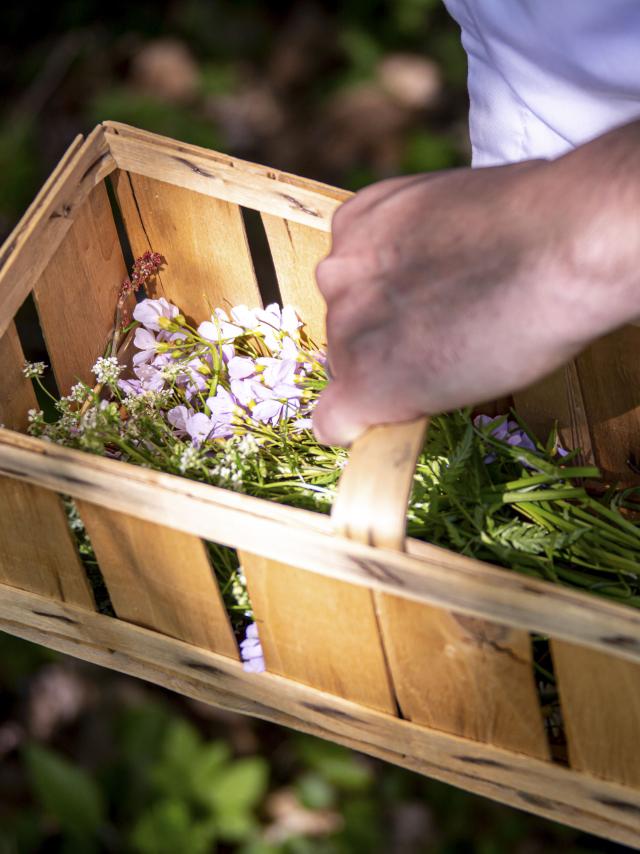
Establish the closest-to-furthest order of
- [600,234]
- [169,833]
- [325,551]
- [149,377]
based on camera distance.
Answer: [600,234]
[325,551]
[149,377]
[169,833]

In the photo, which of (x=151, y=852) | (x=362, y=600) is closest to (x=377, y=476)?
(x=362, y=600)

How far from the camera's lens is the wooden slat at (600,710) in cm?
66

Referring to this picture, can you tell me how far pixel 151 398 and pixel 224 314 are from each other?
6.1 inches

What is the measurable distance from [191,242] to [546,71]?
40 centimetres

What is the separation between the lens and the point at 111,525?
795 millimetres

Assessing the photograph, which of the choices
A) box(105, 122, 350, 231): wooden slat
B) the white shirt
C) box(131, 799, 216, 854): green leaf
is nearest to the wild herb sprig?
box(105, 122, 350, 231): wooden slat

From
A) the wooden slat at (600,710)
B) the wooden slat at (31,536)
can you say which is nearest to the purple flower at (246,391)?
the wooden slat at (31,536)

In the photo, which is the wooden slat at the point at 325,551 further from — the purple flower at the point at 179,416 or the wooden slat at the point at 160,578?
the purple flower at the point at 179,416

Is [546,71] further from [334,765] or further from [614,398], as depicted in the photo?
[334,765]

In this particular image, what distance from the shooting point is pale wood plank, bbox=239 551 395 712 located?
73cm

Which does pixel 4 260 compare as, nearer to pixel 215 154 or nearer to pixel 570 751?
pixel 215 154

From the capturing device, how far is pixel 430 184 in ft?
2.18

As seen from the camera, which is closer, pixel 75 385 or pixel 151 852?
pixel 75 385

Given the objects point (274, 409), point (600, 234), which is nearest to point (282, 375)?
point (274, 409)
